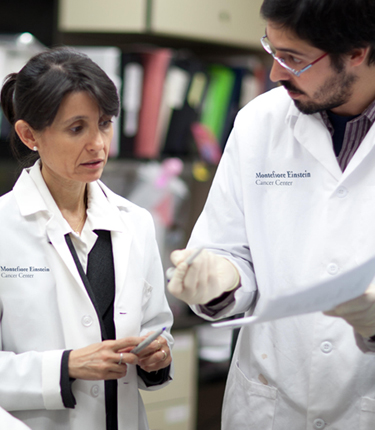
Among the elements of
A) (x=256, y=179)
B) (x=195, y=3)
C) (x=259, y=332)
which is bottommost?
(x=259, y=332)

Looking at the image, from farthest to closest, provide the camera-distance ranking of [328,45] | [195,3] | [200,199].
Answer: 1. [200,199]
2. [195,3]
3. [328,45]

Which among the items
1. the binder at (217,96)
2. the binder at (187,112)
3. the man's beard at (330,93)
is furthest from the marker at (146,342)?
the binder at (217,96)

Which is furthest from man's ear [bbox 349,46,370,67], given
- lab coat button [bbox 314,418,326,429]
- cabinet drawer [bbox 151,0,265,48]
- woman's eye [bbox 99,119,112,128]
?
cabinet drawer [bbox 151,0,265,48]

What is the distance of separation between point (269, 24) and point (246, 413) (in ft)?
2.73

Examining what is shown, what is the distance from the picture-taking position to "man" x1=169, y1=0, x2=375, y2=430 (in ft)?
3.60

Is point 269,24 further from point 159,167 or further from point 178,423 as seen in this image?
point 178,423

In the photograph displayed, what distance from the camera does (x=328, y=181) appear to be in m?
1.17

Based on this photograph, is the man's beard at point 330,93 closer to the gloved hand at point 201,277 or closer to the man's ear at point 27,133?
the gloved hand at point 201,277

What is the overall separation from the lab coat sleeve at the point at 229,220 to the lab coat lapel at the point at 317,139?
0.14 metres

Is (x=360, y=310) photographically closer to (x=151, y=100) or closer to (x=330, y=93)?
(x=330, y=93)

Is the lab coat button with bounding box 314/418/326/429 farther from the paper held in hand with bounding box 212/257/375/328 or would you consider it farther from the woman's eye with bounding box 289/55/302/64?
the woman's eye with bounding box 289/55/302/64

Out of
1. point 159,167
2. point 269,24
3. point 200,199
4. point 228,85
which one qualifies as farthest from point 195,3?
point 269,24

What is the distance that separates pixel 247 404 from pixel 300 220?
425 mm

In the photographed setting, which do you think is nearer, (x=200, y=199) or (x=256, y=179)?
(x=256, y=179)
